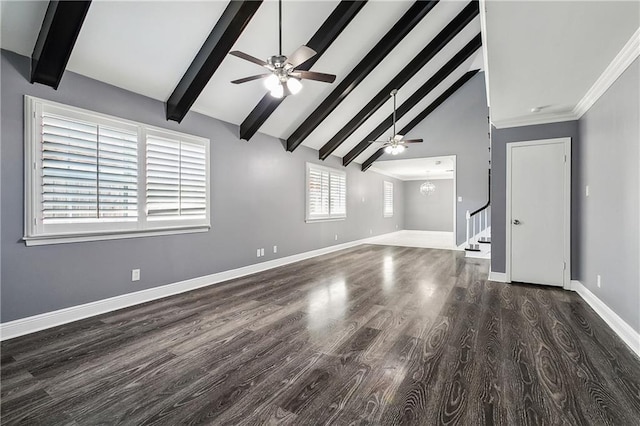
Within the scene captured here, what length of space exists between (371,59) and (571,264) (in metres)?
4.29

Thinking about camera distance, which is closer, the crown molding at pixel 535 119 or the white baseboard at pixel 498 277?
the crown molding at pixel 535 119

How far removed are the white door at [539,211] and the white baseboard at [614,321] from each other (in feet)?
1.62

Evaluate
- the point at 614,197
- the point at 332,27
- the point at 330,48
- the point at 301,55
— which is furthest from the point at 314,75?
the point at 614,197

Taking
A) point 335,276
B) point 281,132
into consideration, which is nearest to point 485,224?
point 335,276

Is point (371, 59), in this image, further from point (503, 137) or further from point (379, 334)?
point (379, 334)

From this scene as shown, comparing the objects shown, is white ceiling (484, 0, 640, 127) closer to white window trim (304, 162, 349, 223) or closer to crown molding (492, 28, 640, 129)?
crown molding (492, 28, 640, 129)

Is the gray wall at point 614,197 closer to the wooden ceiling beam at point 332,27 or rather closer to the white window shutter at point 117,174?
the wooden ceiling beam at point 332,27

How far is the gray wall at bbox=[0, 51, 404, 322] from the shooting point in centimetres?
266

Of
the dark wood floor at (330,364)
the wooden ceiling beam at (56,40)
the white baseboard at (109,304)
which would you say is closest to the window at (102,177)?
the wooden ceiling beam at (56,40)

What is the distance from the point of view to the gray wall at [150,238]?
2.66 m

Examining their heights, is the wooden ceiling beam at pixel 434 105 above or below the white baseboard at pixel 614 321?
above

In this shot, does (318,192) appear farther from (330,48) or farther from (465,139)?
(465,139)

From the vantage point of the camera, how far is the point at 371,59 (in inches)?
182

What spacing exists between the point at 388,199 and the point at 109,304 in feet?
31.9
